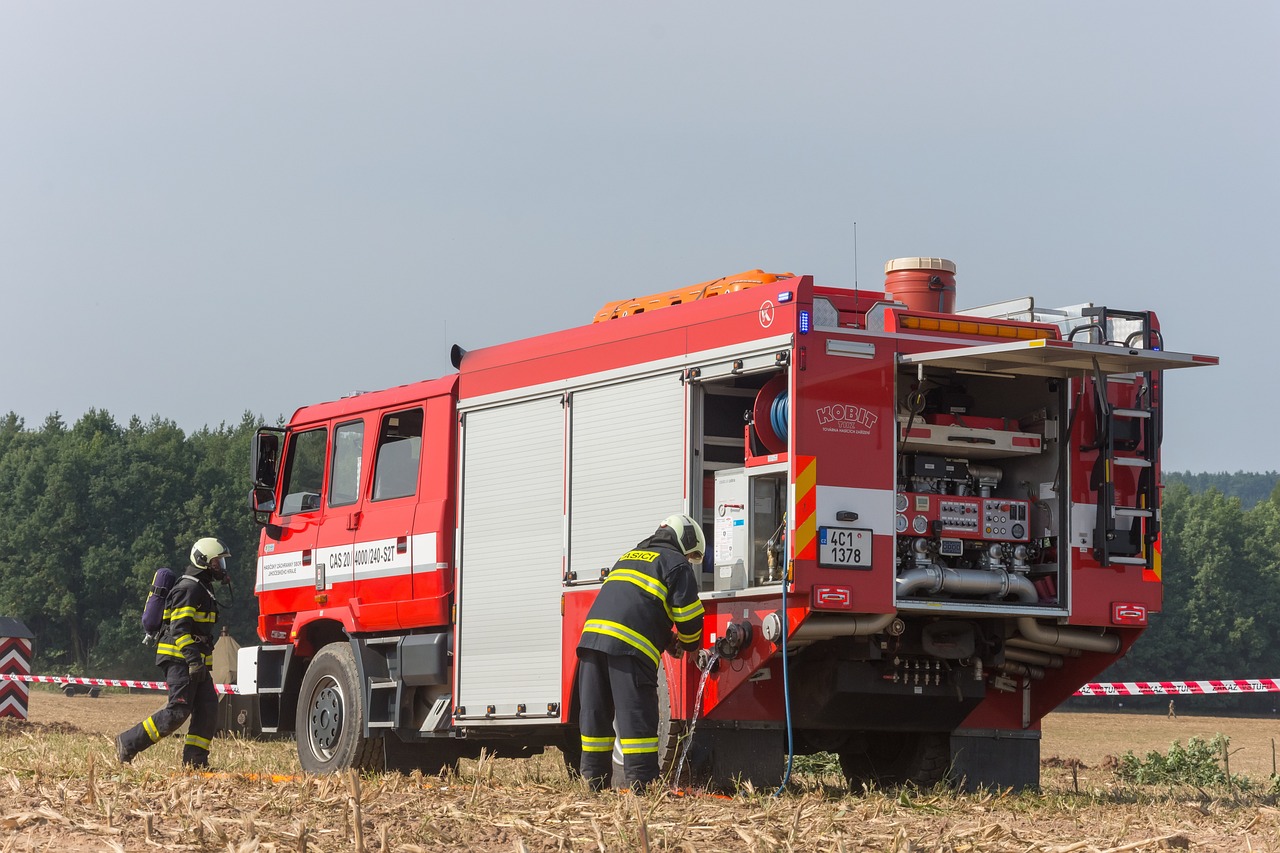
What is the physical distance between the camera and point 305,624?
1330cm

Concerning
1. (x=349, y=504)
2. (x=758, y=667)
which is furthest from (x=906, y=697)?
(x=349, y=504)

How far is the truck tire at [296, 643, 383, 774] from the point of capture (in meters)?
12.2

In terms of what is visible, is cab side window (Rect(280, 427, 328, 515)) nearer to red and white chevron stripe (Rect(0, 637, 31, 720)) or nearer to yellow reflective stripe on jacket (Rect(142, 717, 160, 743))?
yellow reflective stripe on jacket (Rect(142, 717, 160, 743))

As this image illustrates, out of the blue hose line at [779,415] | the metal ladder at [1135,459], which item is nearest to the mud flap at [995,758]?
the metal ladder at [1135,459]

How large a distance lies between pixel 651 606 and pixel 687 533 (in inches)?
18.1

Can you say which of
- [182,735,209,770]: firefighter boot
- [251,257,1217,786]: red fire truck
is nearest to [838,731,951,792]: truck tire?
[251,257,1217,786]: red fire truck

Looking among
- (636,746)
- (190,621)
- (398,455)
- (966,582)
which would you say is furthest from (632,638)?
(190,621)

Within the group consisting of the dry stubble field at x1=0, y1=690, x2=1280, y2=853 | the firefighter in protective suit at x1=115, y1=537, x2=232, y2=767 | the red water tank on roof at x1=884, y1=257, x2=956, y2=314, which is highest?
the red water tank on roof at x1=884, y1=257, x2=956, y2=314

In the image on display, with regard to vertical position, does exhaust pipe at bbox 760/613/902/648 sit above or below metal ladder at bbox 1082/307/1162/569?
below

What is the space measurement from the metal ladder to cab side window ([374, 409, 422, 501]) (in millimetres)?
4979

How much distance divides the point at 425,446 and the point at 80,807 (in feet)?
15.5

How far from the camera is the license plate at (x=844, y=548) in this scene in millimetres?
9180

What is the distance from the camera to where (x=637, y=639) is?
9.25 meters

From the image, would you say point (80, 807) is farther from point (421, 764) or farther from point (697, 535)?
point (421, 764)
